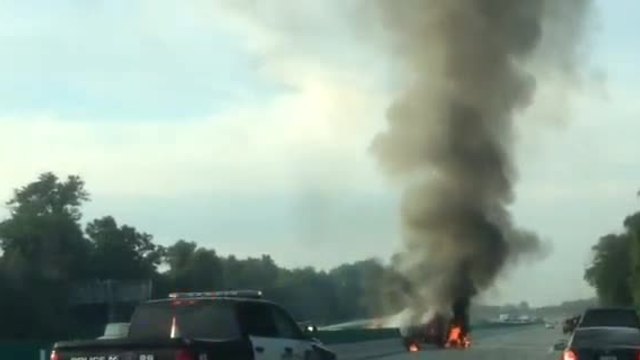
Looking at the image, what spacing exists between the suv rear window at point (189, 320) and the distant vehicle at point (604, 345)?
1006cm

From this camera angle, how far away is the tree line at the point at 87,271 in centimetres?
7362

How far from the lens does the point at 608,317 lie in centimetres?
4447

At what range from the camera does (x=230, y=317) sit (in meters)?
20.2

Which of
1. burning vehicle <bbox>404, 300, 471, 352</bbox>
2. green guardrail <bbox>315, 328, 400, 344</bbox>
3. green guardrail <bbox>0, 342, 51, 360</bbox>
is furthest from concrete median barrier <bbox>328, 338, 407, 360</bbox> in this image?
green guardrail <bbox>0, 342, 51, 360</bbox>

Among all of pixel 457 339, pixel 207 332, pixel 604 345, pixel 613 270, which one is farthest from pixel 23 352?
pixel 613 270

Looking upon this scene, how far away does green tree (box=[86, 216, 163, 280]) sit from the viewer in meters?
91.9

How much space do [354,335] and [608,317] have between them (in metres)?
18.0

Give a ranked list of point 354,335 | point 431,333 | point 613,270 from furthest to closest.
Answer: point 613,270, point 431,333, point 354,335

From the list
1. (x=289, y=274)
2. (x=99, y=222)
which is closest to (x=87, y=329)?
(x=99, y=222)

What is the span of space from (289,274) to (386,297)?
64533 mm

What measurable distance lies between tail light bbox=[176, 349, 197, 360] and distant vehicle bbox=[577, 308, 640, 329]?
27.7 meters

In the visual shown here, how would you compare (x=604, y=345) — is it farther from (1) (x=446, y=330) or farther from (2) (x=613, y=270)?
(2) (x=613, y=270)

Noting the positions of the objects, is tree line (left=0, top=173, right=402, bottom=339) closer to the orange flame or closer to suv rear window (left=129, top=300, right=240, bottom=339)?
the orange flame

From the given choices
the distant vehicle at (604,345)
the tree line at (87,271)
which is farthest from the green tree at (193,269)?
the distant vehicle at (604,345)
